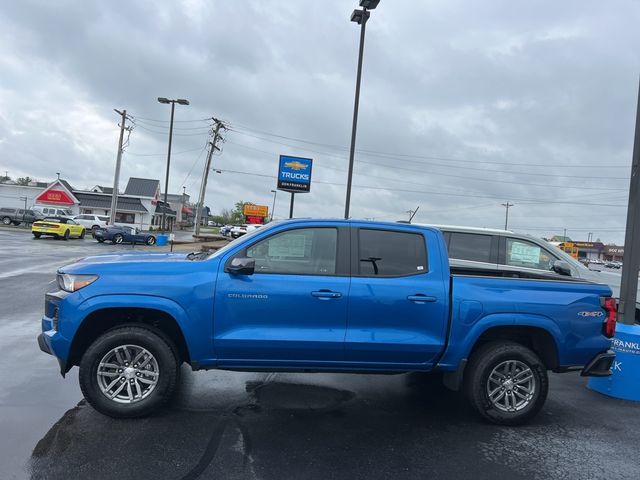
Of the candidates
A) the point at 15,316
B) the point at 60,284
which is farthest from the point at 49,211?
the point at 60,284

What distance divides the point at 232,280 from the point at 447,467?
236 centimetres

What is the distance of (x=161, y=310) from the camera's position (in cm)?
421

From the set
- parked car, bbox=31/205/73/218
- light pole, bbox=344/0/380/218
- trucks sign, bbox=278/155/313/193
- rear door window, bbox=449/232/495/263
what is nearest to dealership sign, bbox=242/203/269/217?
parked car, bbox=31/205/73/218

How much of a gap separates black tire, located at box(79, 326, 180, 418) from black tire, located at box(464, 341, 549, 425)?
2.83 metres

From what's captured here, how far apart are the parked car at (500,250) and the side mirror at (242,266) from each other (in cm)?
512

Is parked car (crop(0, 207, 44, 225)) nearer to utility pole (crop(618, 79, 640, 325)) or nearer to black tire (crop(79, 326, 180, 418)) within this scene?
black tire (crop(79, 326, 180, 418))

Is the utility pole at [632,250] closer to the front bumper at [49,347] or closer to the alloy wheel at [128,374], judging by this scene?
the alloy wheel at [128,374]

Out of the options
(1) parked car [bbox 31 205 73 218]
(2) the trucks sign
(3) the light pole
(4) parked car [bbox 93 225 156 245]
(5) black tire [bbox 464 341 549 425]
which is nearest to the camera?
(5) black tire [bbox 464 341 549 425]

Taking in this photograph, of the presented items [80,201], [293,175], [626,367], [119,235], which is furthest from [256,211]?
[626,367]

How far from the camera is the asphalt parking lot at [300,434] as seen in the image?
3.58 meters

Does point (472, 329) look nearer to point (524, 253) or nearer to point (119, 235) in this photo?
point (524, 253)

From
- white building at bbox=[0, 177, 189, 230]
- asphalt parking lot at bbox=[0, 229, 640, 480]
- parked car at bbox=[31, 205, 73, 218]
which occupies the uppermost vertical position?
white building at bbox=[0, 177, 189, 230]

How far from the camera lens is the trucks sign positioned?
742 inches

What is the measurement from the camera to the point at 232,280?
4324 millimetres
